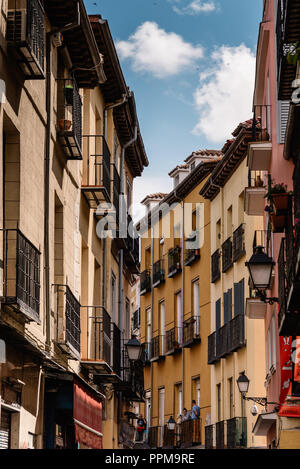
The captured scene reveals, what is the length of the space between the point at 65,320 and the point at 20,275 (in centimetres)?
412

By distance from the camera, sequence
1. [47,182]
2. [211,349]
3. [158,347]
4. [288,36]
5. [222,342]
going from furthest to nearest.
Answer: [158,347], [211,349], [222,342], [47,182], [288,36]

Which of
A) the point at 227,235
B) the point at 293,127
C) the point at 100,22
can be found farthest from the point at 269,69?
the point at 227,235

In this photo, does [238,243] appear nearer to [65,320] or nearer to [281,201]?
[65,320]

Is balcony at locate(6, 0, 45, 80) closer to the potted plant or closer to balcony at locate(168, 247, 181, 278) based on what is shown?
the potted plant

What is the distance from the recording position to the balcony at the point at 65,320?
16.7 meters

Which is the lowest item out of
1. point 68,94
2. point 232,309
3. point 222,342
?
point 222,342

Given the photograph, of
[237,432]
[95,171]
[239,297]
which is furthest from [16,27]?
[237,432]

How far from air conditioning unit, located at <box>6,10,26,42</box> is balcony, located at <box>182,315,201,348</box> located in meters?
26.6

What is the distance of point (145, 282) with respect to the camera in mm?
47531

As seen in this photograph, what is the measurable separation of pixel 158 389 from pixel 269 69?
79.9 ft

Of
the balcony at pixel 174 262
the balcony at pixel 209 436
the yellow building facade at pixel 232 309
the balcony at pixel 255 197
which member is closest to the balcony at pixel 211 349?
the yellow building facade at pixel 232 309

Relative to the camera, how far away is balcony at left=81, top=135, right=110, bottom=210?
20.6 meters

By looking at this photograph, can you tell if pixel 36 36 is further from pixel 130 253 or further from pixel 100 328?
pixel 130 253

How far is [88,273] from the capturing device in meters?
21.5
